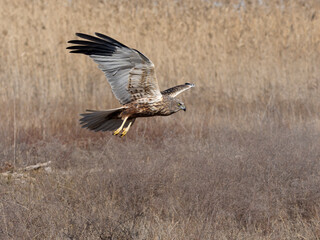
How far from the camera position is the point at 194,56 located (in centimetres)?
1098

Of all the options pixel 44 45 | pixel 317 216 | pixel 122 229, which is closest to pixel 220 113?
pixel 44 45

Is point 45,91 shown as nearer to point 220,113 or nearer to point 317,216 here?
point 220,113

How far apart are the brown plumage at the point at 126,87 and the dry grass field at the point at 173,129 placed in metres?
0.43

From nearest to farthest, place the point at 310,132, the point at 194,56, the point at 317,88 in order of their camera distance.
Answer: the point at 310,132
the point at 317,88
the point at 194,56

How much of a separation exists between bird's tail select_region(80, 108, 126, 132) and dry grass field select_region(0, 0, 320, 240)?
0.31 metres

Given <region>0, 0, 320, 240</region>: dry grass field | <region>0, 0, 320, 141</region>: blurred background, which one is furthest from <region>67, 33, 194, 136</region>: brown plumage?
<region>0, 0, 320, 141</region>: blurred background

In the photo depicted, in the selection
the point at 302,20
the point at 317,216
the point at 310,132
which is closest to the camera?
the point at 317,216

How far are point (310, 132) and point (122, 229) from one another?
361 cm

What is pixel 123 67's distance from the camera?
5555 millimetres

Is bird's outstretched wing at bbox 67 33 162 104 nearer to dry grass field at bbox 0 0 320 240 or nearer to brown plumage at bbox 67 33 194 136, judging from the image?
brown plumage at bbox 67 33 194 136

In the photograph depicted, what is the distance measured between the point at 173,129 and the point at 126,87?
2674 mm

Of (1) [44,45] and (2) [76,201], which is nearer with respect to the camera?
(2) [76,201]

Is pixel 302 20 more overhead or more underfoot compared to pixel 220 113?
more overhead

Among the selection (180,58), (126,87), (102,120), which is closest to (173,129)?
(102,120)
